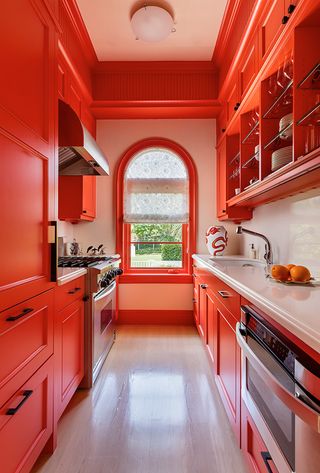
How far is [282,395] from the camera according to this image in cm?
79

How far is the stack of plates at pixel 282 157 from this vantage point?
5.32 feet

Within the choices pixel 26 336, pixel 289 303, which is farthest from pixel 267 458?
pixel 26 336

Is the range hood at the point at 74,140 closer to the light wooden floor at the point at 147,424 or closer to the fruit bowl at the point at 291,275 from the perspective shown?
the fruit bowl at the point at 291,275

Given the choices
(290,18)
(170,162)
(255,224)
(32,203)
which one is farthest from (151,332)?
(290,18)

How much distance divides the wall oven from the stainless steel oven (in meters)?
1.25

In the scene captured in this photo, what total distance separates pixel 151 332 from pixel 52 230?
2214 mm

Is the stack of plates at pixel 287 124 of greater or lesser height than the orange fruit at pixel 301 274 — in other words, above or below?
above

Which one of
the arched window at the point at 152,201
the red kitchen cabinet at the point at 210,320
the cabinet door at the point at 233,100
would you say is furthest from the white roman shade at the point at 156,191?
the red kitchen cabinet at the point at 210,320

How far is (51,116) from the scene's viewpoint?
4.74 feet

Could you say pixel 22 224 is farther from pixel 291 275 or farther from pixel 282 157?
pixel 282 157

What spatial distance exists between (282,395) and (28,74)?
154 centimetres

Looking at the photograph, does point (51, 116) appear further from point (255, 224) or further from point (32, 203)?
point (255, 224)

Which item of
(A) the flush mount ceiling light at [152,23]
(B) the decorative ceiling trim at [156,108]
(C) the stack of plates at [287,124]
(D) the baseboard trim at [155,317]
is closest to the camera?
(C) the stack of plates at [287,124]

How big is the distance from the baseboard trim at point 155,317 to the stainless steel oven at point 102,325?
0.72 meters
